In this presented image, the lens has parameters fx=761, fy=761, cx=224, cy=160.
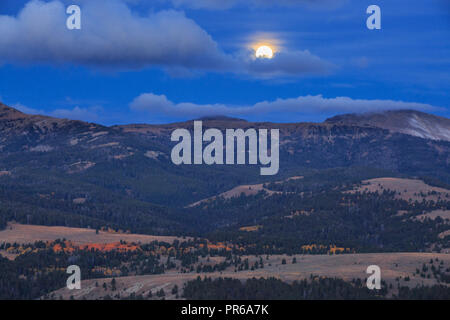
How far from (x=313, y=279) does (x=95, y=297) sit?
5695 centimetres

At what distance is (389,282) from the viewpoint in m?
196

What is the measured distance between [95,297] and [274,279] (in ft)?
153
